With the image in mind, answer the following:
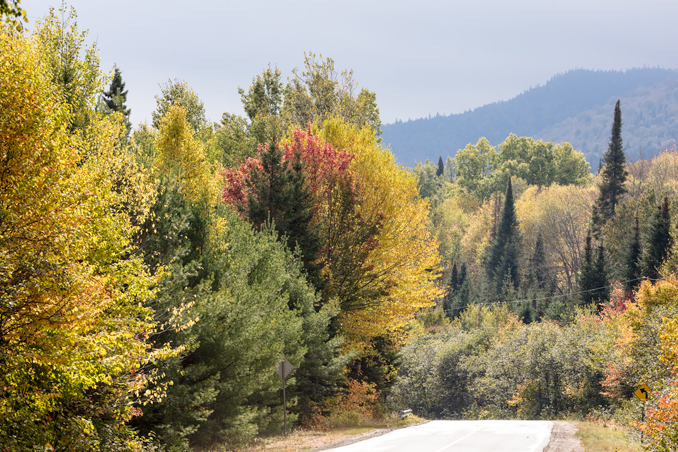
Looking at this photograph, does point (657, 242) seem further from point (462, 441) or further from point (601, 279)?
point (462, 441)

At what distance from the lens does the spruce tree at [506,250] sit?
3465 inches

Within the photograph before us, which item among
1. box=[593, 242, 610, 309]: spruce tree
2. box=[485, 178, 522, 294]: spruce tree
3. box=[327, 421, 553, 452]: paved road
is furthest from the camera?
box=[485, 178, 522, 294]: spruce tree

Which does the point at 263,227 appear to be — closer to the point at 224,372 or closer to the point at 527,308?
the point at 224,372

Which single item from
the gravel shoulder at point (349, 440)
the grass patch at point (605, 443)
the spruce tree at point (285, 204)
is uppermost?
the spruce tree at point (285, 204)

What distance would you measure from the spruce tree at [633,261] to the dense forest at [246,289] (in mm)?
275

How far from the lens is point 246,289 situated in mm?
16672

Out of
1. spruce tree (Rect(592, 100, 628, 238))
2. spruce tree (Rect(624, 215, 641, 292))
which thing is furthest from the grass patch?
spruce tree (Rect(592, 100, 628, 238))

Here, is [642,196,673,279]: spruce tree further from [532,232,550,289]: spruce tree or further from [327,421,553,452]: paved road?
[327,421,553,452]: paved road

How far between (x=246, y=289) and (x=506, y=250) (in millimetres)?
79331

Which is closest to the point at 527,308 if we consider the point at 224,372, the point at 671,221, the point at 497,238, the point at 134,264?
the point at 671,221

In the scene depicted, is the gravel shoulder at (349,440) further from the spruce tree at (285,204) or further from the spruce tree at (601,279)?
the spruce tree at (601,279)

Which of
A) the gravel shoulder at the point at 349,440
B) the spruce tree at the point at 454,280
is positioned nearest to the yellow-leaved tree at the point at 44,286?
the gravel shoulder at the point at 349,440

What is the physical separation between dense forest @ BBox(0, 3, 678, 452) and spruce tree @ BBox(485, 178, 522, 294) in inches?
787

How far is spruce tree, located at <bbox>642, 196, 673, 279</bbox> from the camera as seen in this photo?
5138cm
